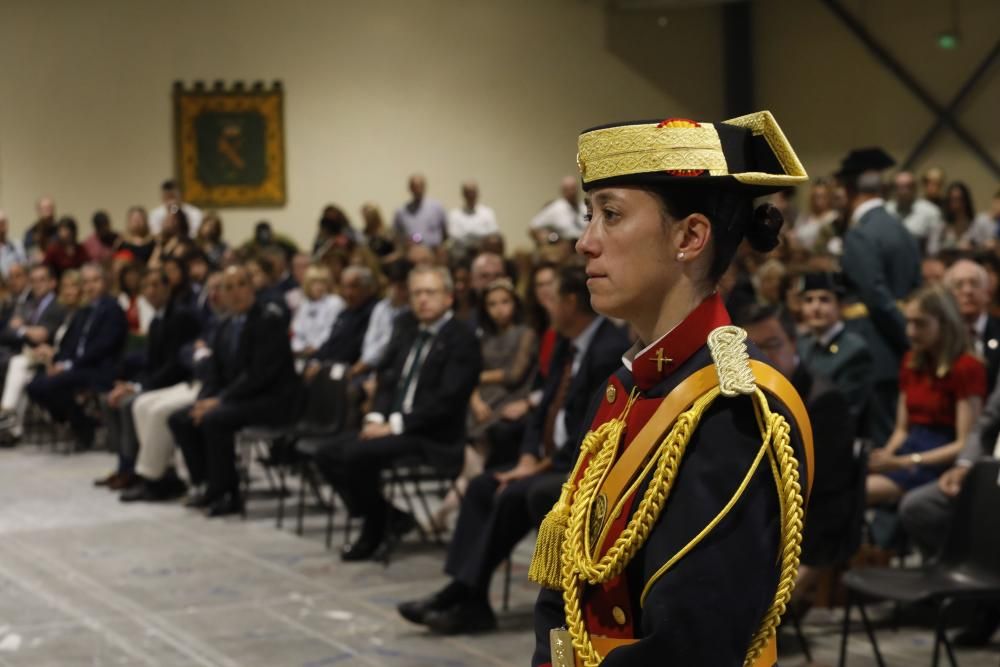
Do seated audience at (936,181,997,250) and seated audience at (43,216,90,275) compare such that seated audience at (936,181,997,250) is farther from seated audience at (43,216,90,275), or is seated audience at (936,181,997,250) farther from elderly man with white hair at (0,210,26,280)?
elderly man with white hair at (0,210,26,280)

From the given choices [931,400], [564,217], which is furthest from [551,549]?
[564,217]

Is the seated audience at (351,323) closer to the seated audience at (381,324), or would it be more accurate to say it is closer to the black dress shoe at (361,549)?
the seated audience at (381,324)

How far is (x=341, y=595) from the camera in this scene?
523cm

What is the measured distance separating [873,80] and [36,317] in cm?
924

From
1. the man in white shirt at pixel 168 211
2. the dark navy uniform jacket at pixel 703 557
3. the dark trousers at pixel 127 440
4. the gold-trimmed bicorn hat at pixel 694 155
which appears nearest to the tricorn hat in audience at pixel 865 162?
the dark trousers at pixel 127 440

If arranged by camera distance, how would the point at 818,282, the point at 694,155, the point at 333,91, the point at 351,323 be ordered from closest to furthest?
1. the point at 694,155
2. the point at 818,282
3. the point at 351,323
4. the point at 333,91

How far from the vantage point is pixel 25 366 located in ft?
32.3

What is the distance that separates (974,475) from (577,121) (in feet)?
42.5

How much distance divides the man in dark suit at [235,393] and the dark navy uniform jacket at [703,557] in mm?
5436

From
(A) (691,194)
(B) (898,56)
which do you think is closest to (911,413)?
(A) (691,194)

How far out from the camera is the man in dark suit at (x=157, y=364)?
7.75 meters

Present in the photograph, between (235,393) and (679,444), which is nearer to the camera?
(679,444)

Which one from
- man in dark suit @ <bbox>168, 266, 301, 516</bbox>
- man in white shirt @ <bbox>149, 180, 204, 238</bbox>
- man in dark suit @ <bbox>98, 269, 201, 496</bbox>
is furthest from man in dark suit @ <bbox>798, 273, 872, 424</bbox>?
man in white shirt @ <bbox>149, 180, 204, 238</bbox>

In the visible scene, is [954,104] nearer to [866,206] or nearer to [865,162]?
[865,162]
